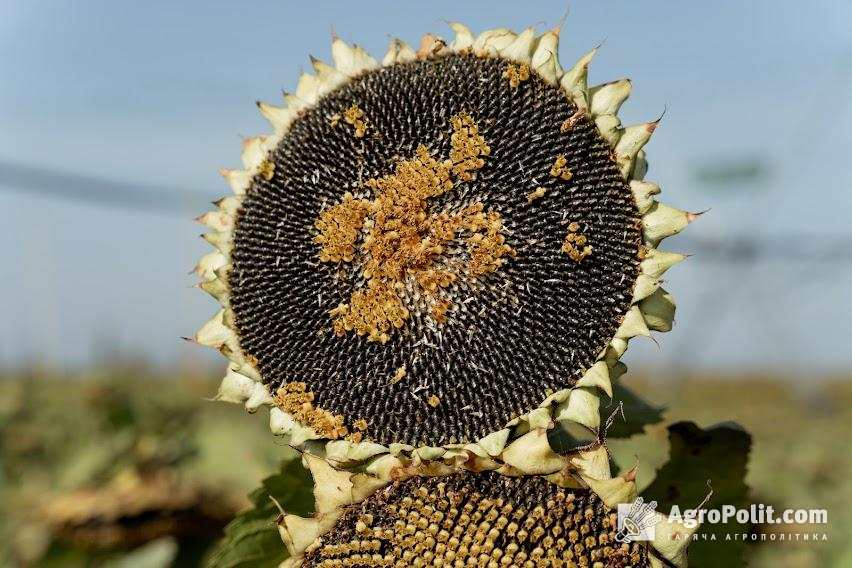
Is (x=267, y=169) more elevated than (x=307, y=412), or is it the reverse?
(x=267, y=169)

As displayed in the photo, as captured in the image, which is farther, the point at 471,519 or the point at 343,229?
the point at 343,229

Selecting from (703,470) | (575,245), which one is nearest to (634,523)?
(575,245)

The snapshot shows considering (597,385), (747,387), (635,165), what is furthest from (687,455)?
(747,387)

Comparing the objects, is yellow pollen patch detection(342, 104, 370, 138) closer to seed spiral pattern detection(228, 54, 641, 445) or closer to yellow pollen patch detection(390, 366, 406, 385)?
seed spiral pattern detection(228, 54, 641, 445)

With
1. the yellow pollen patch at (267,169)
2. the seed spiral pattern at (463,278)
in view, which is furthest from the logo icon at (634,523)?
the yellow pollen patch at (267,169)

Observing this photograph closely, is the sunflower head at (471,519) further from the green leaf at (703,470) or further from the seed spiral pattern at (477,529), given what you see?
the green leaf at (703,470)

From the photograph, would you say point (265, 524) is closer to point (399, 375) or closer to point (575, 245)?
point (399, 375)

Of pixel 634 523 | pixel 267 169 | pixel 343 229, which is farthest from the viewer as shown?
pixel 267 169
